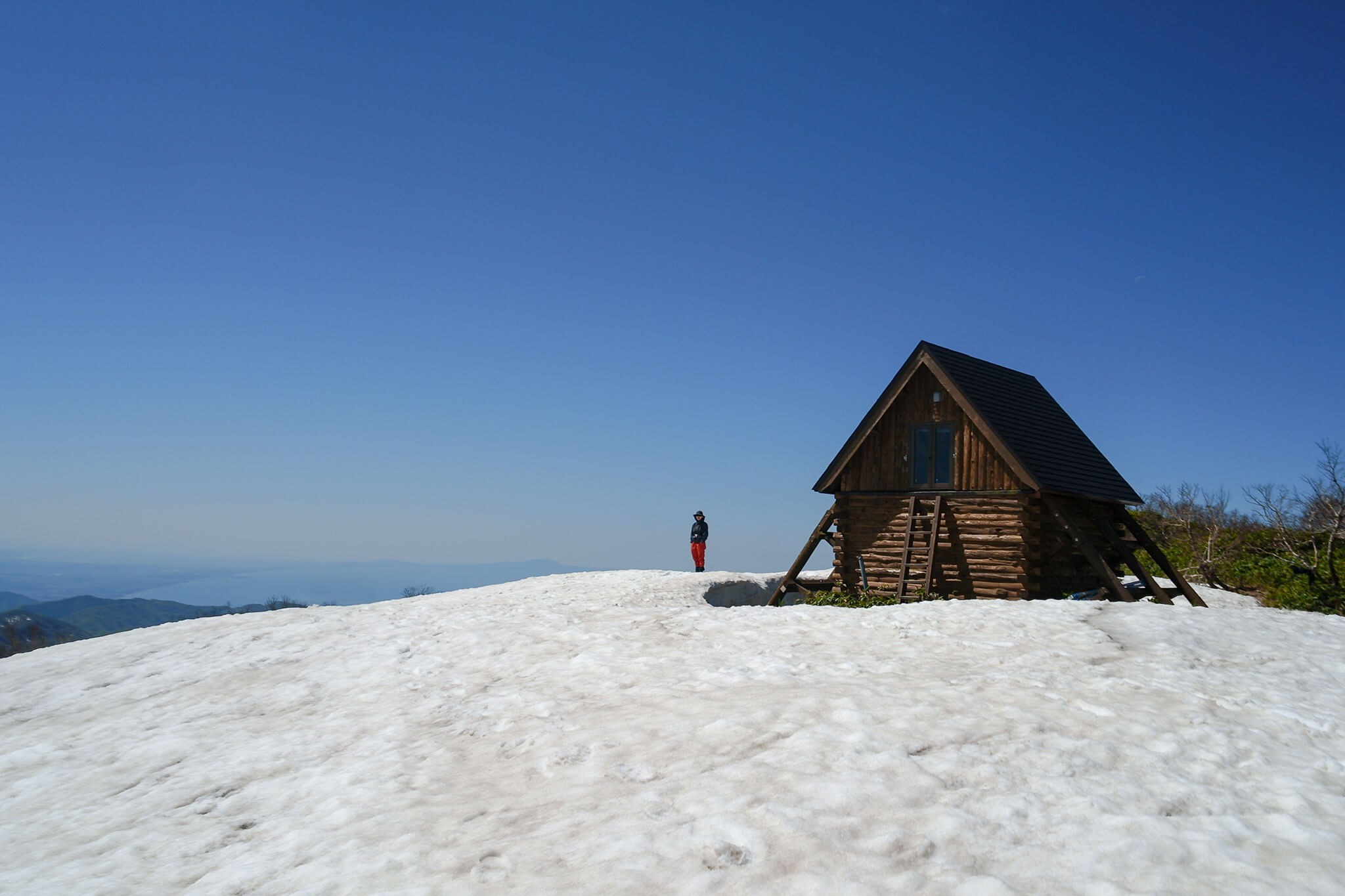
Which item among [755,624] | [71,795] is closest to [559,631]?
[755,624]

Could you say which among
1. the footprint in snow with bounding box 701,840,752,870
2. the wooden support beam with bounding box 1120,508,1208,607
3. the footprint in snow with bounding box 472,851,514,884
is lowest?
the footprint in snow with bounding box 472,851,514,884

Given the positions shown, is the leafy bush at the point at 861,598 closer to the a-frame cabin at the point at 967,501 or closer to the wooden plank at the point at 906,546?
the a-frame cabin at the point at 967,501

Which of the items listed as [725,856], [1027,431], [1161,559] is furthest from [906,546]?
[725,856]

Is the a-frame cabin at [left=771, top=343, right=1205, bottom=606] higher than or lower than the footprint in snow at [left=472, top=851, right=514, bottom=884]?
higher

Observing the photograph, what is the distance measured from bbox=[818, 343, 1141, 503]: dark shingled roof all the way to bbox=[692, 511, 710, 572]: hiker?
683cm

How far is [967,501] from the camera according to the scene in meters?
19.1

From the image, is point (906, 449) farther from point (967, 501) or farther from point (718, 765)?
point (718, 765)

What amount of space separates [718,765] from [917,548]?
14427 millimetres

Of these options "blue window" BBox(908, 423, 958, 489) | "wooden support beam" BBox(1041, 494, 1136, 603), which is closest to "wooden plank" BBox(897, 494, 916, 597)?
"blue window" BBox(908, 423, 958, 489)

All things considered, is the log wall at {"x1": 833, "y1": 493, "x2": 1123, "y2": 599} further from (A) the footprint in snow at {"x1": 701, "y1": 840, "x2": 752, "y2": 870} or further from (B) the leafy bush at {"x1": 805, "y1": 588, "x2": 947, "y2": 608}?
(A) the footprint in snow at {"x1": 701, "y1": 840, "x2": 752, "y2": 870}

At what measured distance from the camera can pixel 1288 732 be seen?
672 cm

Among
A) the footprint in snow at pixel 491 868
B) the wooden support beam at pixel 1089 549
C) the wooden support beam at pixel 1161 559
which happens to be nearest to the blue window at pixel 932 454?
the wooden support beam at pixel 1089 549

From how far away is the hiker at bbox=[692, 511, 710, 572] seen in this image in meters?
26.8

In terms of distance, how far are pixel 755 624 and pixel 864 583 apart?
800cm
